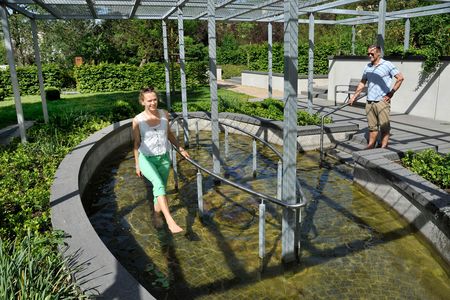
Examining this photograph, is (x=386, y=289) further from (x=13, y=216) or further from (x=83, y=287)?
(x=13, y=216)

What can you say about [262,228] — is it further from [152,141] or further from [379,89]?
[379,89]

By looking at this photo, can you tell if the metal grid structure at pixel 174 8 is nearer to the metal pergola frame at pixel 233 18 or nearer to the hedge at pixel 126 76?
the metal pergola frame at pixel 233 18

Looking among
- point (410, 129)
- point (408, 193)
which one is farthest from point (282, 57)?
point (408, 193)

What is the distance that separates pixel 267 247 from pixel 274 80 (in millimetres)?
17029

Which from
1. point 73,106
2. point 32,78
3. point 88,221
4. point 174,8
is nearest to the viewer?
point 88,221

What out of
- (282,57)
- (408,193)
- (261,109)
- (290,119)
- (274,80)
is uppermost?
(282,57)

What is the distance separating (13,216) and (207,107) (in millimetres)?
8820

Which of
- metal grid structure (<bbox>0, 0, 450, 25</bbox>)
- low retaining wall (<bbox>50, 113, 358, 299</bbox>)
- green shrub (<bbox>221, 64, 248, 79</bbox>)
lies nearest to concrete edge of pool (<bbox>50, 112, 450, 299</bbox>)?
low retaining wall (<bbox>50, 113, 358, 299</bbox>)

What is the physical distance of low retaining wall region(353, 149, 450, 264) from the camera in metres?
3.93

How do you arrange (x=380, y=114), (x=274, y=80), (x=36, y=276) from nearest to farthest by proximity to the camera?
(x=36, y=276)
(x=380, y=114)
(x=274, y=80)

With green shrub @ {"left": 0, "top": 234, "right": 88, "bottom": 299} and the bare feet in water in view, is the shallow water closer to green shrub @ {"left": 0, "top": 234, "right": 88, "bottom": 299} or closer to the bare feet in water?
the bare feet in water

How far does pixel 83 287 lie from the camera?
102 inches

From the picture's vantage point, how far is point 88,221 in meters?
3.63

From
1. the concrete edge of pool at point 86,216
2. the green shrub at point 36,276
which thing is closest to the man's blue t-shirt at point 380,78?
the concrete edge of pool at point 86,216
